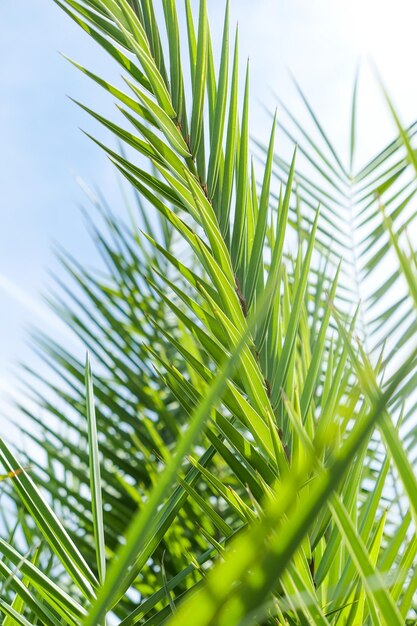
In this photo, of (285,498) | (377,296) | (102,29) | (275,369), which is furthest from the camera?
(377,296)

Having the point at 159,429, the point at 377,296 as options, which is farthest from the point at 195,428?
the point at 159,429

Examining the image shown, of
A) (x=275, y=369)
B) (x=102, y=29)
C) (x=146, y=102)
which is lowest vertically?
(x=275, y=369)

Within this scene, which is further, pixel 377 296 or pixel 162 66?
pixel 377 296

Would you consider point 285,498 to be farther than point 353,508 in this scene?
No

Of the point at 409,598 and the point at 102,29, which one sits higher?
the point at 102,29

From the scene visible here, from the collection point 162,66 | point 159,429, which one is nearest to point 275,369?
point 162,66

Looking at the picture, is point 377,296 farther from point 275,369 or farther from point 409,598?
point 409,598

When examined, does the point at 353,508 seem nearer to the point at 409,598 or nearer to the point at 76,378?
the point at 409,598

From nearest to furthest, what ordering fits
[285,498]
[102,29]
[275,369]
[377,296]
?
1. [285,498]
2. [275,369]
3. [102,29]
4. [377,296]

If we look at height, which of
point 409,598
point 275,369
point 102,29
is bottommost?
point 409,598
